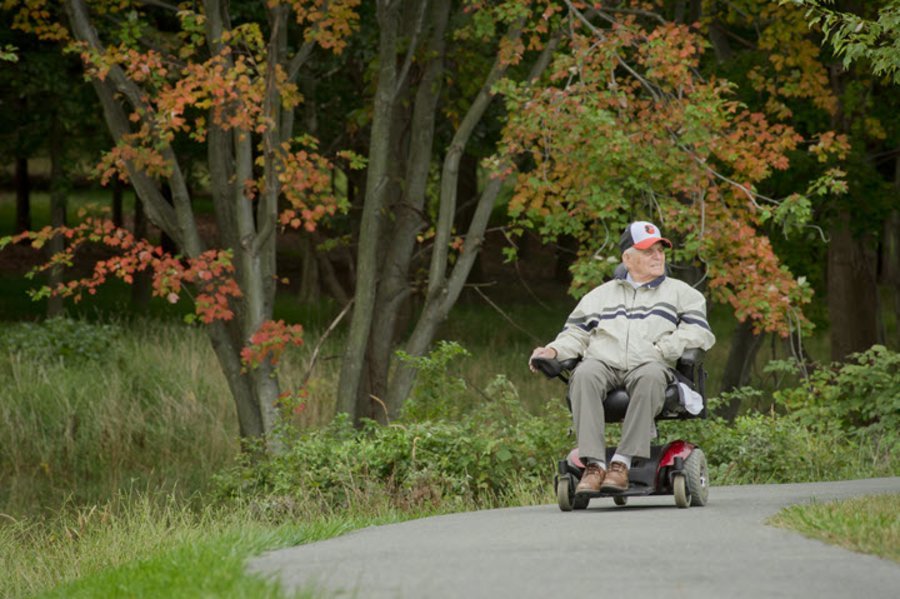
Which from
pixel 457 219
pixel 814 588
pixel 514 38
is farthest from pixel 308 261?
pixel 814 588

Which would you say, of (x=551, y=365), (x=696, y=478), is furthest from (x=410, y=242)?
(x=696, y=478)

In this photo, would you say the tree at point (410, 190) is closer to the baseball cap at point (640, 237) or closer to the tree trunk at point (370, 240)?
the tree trunk at point (370, 240)

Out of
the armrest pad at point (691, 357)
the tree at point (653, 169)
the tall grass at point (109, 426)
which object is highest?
the tree at point (653, 169)

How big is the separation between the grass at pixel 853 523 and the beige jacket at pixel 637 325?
121cm

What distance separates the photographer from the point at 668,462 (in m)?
8.20

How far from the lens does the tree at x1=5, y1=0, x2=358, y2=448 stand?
12.9m

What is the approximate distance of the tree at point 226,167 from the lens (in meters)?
12.9

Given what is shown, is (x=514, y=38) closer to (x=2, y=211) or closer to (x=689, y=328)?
(x=689, y=328)

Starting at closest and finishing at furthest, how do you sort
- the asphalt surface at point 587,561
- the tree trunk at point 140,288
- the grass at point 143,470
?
the asphalt surface at point 587,561 < the grass at point 143,470 < the tree trunk at point 140,288

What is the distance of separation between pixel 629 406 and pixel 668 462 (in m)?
0.43

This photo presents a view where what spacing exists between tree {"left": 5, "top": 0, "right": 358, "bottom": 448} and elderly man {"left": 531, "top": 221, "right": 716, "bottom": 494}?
15.8 ft

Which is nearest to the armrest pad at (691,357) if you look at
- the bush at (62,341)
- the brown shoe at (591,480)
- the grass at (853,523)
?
A: the brown shoe at (591,480)

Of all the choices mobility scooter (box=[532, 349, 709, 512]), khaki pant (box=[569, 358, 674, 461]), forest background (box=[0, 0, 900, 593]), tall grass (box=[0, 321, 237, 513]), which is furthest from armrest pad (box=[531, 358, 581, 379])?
tall grass (box=[0, 321, 237, 513])

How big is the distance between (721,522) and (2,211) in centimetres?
4806
